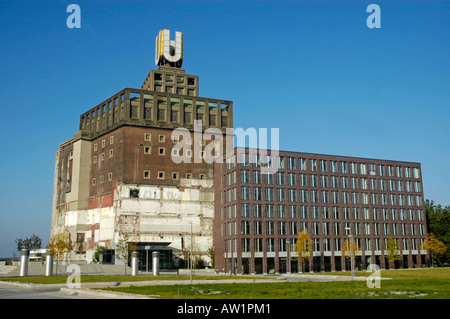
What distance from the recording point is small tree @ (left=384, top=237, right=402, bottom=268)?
3561 inches

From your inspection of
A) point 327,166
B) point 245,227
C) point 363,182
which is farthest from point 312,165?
point 245,227

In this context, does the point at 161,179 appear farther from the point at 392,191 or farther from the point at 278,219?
the point at 392,191

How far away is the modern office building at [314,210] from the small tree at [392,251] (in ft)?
5.78

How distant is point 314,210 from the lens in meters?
90.2

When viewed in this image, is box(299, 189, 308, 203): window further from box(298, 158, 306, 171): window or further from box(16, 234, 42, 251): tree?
box(16, 234, 42, 251): tree

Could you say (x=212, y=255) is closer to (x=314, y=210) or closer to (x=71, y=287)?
(x=314, y=210)

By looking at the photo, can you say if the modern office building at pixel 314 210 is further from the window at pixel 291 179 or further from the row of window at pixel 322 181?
the window at pixel 291 179

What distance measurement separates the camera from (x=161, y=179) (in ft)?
322

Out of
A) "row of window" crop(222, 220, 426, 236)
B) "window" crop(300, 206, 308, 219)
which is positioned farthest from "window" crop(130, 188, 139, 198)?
"window" crop(300, 206, 308, 219)

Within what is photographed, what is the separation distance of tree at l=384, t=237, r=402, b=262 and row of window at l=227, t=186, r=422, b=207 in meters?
8.74

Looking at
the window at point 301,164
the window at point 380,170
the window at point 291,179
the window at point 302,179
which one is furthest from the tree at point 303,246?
the window at point 380,170

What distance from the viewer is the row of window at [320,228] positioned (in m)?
84.8

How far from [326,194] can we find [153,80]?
50284 mm

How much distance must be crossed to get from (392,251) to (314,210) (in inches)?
696
